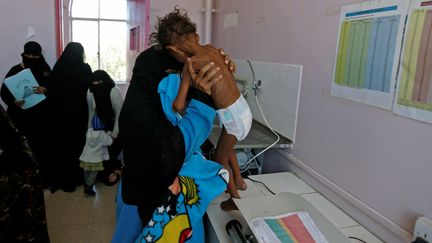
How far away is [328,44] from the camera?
1389 millimetres

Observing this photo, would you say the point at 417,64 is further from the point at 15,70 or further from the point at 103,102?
the point at 15,70

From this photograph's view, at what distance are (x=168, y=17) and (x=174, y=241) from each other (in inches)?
30.1

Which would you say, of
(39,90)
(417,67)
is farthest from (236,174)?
(39,90)

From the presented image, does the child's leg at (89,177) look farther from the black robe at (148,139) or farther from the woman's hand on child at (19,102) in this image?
the black robe at (148,139)

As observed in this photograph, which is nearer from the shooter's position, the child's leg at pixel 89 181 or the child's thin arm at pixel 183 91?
the child's thin arm at pixel 183 91

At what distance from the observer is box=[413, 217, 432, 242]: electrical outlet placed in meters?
0.91

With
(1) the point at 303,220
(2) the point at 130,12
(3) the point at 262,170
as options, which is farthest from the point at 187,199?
(2) the point at 130,12

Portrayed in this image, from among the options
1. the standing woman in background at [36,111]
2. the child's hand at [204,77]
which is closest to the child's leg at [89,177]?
the standing woman in background at [36,111]

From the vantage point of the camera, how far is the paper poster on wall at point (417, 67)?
3.06 feet

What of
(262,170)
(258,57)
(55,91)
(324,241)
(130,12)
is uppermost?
(130,12)

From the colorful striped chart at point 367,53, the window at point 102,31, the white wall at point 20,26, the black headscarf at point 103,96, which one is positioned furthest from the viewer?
the window at point 102,31

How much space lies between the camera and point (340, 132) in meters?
1.33

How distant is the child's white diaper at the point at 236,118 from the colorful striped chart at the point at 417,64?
1.75 ft

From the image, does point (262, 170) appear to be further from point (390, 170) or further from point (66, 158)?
point (66, 158)
